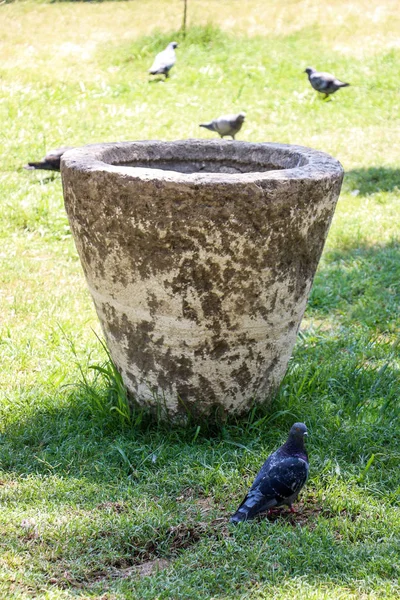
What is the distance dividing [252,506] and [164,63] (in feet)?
30.6

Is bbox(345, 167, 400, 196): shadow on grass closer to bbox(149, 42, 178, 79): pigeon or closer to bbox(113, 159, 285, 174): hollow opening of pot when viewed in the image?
bbox(113, 159, 285, 174): hollow opening of pot

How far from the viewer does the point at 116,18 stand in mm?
12359

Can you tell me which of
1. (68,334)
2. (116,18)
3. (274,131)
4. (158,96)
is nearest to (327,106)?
(274,131)

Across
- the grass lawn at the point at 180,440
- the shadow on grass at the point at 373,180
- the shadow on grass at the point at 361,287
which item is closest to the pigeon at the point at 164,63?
the grass lawn at the point at 180,440

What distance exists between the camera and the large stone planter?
2.92m

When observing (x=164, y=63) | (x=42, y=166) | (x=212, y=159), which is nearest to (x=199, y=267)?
(x=212, y=159)

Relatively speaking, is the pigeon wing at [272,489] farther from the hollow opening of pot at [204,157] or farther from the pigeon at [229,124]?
the pigeon at [229,124]

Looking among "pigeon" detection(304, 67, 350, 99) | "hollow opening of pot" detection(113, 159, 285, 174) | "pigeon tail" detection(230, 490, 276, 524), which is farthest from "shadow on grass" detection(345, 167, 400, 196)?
"pigeon tail" detection(230, 490, 276, 524)

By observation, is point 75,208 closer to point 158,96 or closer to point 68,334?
point 68,334

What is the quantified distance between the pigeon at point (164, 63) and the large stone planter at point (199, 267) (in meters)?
7.86

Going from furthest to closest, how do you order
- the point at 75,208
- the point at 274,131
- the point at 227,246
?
1. the point at 274,131
2. the point at 75,208
3. the point at 227,246

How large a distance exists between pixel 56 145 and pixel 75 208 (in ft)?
17.0

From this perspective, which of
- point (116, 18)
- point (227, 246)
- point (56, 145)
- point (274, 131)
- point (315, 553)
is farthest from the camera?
point (116, 18)

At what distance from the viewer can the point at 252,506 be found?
2721 mm
